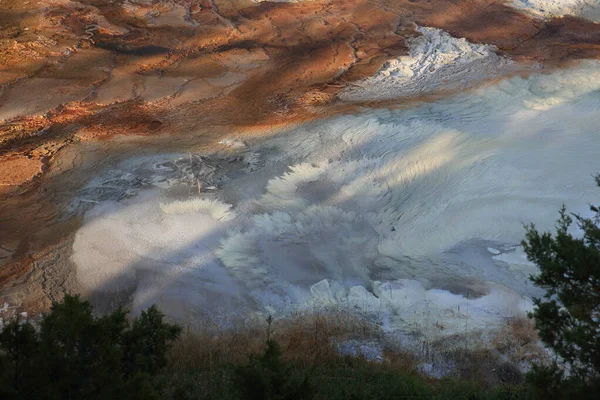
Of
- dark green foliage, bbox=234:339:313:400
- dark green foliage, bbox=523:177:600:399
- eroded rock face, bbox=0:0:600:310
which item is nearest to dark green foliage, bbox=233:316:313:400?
dark green foliage, bbox=234:339:313:400

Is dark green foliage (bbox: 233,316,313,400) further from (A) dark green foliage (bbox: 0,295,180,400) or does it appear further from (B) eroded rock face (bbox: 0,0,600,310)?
(B) eroded rock face (bbox: 0,0,600,310)

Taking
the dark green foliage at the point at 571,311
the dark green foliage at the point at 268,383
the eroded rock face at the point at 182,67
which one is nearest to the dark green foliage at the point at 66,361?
the dark green foliage at the point at 268,383

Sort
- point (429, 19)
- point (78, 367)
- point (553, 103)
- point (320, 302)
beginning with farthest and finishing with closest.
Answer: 1. point (429, 19)
2. point (553, 103)
3. point (320, 302)
4. point (78, 367)

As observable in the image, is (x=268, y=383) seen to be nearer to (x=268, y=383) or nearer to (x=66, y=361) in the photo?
(x=268, y=383)

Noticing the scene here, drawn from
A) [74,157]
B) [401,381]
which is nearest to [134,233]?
[74,157]

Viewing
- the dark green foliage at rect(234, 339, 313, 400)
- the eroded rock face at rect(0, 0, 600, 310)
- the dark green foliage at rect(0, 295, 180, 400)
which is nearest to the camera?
the dark green foliage at rect(0, 295, 180, 400)

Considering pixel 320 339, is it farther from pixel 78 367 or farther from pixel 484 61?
pixel 484 61

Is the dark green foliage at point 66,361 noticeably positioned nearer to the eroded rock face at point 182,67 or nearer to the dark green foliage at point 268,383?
the dark green foliage at point 268,383

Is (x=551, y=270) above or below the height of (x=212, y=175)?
above
